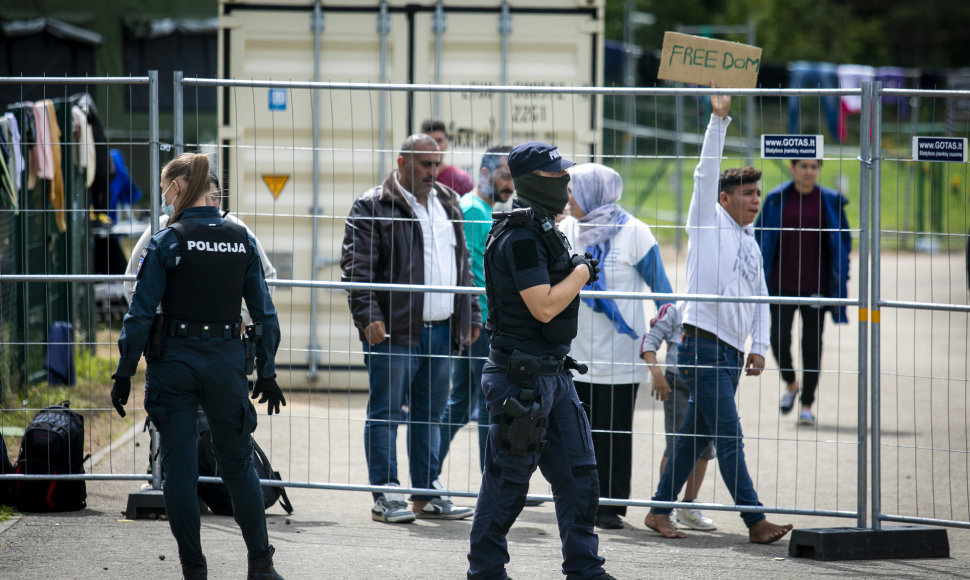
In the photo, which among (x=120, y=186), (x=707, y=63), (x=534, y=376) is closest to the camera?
(x=534, y=376)

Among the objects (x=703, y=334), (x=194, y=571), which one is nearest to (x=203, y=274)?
(x=194, y=571)

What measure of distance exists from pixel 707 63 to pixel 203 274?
9.07ft

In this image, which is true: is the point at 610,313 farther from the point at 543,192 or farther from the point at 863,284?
the point at 543,192

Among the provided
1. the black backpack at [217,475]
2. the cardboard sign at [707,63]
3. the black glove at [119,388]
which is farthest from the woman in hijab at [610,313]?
the black glove at [119,388]

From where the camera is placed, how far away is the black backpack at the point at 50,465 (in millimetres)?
5957

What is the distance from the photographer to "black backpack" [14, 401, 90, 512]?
5.96 meters

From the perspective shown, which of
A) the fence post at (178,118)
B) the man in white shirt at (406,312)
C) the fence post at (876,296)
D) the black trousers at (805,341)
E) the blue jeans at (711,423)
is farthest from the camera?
the black trousers at (805,341)

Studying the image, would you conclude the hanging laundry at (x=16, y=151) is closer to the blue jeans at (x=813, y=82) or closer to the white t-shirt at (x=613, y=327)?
the white t-shirt at (x=613, y=327)

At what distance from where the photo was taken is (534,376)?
4406 millimetres

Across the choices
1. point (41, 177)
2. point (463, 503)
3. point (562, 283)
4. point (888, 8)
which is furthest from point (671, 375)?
point (888, 8)

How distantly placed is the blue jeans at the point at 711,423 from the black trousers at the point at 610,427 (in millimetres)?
253

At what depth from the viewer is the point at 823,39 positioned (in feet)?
147

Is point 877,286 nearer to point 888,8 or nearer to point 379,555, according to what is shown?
point 379,555

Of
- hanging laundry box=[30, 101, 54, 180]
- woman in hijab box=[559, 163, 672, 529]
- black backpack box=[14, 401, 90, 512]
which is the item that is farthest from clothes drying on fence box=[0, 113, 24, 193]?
woman in hijab box=[559, 163, 672, 529]
